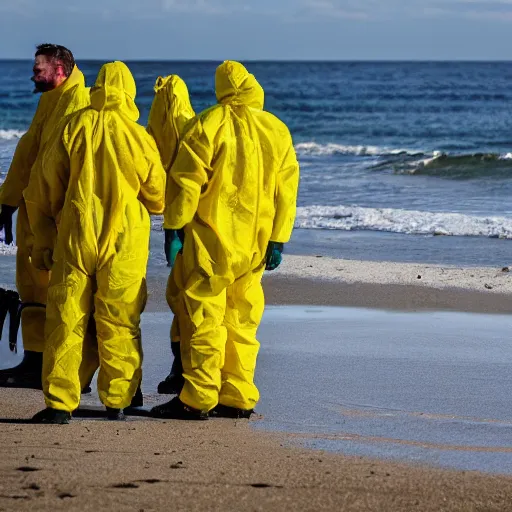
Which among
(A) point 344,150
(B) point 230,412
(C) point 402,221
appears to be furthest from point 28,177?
(A) point 344,150

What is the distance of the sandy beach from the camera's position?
3514 mm

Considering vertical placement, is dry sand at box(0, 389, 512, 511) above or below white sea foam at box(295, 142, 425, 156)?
above

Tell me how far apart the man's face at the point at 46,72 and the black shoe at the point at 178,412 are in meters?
1.59

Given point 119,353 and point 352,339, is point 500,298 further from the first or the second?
point 119,353

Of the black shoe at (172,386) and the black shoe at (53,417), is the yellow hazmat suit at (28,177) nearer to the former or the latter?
the black shoe at (172,386)

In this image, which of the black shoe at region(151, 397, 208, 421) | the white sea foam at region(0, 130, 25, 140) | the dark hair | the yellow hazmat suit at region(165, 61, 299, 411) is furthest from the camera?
the white sea foam at region(0, 130, 25, 140)

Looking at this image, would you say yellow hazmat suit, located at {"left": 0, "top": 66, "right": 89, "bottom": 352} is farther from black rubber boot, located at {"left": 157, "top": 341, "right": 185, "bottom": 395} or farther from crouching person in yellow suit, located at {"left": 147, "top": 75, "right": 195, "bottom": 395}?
crouching person in yellow suit, located at {"left": 147, "top": 75, "right": 195, "bottom": 395}

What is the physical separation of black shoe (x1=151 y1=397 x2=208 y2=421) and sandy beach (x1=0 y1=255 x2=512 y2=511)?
83 millimetres

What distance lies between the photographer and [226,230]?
4.97 meters

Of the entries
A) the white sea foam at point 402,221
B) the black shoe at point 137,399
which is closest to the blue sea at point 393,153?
the white sea foam at point 402,221

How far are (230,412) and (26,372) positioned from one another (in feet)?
4.08

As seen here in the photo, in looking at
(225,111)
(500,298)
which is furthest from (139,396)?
(500,298)

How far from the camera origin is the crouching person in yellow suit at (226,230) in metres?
4.93

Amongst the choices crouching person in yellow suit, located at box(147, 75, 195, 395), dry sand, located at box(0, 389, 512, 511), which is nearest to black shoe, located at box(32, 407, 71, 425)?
dry sand, located at box(0, 389, 512, 511)
